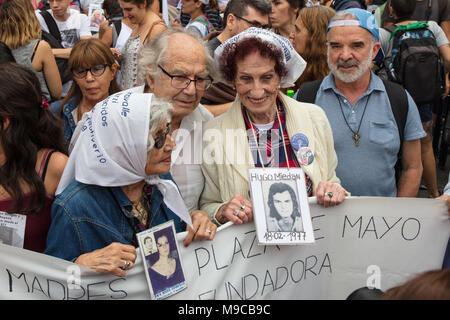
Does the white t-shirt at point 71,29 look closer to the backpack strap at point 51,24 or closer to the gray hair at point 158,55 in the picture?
the backpack strap at point 51,24


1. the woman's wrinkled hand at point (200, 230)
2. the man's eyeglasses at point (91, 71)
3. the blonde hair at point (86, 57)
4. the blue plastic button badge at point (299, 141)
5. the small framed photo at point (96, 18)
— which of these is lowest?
the woman's wrinkled hand at point (200, 230)

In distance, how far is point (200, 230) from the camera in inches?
95.2

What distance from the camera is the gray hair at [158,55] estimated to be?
2963 millimetres

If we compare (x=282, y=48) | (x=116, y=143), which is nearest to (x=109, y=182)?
(x=116, y=143)

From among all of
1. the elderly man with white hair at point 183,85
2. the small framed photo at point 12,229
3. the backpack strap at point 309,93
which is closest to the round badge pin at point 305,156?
the elderly man with white hair at point 183,85

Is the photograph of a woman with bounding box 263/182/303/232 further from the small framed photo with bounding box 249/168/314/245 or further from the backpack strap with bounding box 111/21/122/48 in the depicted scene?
the backpack strap with bounding box 111/21/122/48

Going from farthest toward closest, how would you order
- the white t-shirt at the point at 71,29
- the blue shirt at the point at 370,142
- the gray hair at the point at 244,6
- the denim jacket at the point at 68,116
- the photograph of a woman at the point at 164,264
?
the white t-shirt at the point at 71,29 < the gray hair at the point at 244,6 < the denim jacket at the point at 68,116 < the blue shirt at the point at 370,142 < the photograph of a woman at the point at 164,264

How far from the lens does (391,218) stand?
9.19 feet

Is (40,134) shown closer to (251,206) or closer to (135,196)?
(135,196)

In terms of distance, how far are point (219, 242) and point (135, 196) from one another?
0.46 m

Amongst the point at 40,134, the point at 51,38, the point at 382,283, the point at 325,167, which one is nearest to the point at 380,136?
the point at 325,167

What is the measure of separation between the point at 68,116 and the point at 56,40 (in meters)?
2.09

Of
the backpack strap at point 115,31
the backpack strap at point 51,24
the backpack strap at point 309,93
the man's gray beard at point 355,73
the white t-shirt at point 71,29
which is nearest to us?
the man's gray beard at point 355,73

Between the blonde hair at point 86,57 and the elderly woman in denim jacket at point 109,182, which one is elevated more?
the blonde hair at point 86,57
